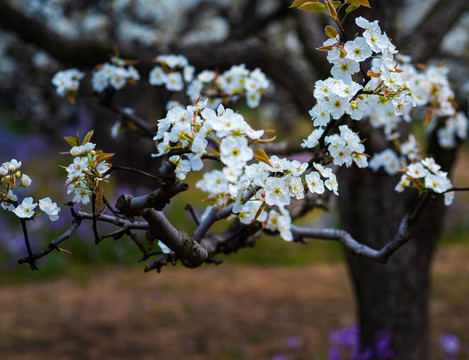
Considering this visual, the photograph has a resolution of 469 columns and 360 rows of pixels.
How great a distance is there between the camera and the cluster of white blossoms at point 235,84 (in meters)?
2.29

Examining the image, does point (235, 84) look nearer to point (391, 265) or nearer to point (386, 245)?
point (386, 245)

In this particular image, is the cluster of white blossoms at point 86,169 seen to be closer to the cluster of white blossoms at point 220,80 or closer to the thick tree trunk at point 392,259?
the cluster of white blossoms at point 220,80

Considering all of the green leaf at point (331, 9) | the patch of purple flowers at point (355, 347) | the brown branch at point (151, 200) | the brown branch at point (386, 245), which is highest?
the green leaf at point (331, 9)

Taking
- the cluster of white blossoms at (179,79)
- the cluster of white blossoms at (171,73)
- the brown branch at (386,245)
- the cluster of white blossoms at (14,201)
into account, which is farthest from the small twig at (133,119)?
the cluster of white blossoms at (14,201)

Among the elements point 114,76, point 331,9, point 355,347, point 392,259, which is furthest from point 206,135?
point 355,347

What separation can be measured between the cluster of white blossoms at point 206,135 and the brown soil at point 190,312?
10.4 ft

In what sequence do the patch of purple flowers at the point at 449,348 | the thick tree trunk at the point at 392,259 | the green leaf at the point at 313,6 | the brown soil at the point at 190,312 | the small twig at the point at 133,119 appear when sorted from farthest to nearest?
1. the brown soil at the point at 190,312
2. the patch of purple flowers at the point at 449,348
3. the thick tree trunk at the point at 392,259
4. the small twig at the point at 133,119
5. the green leaf at the point at 313,6

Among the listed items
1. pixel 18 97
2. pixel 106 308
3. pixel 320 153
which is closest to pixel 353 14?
pixel 320 153

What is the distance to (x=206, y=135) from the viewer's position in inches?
45.4

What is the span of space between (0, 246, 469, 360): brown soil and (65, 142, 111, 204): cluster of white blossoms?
9.81ft

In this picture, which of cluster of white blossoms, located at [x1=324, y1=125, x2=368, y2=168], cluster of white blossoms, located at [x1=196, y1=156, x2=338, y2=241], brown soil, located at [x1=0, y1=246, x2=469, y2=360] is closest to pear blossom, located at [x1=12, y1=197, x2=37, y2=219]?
cluster of white blossoms, located at [x1=196, y1=156, x2=338, y2=241]

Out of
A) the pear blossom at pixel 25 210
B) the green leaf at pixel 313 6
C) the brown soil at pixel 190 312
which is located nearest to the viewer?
the green leaf at pixel 313 6

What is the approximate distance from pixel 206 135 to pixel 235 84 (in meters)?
1.21

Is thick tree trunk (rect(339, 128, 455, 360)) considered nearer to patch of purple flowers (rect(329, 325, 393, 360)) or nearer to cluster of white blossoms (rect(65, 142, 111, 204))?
patch of purple flowers (rect(329, 325, 393, 360))
